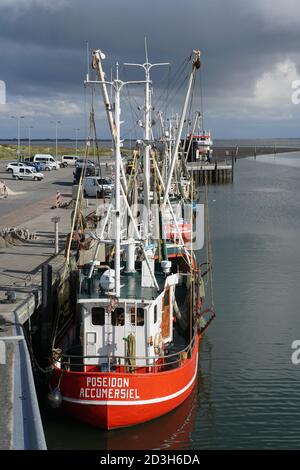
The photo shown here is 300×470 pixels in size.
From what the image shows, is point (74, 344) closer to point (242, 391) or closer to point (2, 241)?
point (242, 391)

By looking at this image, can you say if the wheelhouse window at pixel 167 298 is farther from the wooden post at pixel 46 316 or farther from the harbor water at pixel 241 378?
the wooden post at pixel 46 316

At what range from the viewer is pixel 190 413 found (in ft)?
68.2

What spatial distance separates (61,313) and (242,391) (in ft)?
24.3

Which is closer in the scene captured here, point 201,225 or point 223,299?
point 223,299

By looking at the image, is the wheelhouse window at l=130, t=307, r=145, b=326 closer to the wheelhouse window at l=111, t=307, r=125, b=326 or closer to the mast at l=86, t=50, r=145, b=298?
the wheelhouse window at l=111, t=307, r=125, b=326

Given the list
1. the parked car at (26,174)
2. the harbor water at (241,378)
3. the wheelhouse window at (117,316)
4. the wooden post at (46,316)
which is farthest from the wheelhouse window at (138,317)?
the parked car at (26,174)

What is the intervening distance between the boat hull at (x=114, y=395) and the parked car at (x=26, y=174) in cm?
6842

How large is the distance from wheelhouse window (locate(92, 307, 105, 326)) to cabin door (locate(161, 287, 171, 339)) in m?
2.80

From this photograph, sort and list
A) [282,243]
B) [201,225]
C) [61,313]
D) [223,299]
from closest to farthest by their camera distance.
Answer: [61,313]
[223,299]
[282,243]
[201,225]

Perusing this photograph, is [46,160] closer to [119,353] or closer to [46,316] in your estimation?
[46,316]

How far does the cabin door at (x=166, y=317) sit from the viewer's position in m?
21.7

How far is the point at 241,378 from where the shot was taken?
23188mm

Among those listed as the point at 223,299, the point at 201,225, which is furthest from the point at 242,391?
the point at 201,225

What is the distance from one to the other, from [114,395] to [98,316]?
251cm
